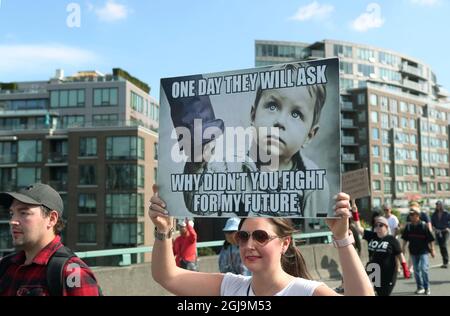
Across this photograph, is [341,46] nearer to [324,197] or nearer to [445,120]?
[445,120]

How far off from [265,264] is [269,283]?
106 millimetres

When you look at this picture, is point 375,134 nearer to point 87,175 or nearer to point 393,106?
point 393,106

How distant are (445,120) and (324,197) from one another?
114788 millimetres

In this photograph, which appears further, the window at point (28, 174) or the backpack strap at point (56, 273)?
the window at point (28, 174)

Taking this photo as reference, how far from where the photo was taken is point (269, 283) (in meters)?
2.96

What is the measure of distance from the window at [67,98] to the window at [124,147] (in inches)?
519

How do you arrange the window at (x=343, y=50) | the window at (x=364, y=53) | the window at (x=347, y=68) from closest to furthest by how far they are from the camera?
the window at (x=343, y=50)
the window at (x=347, y=68)
the window at (x=364, y=53)

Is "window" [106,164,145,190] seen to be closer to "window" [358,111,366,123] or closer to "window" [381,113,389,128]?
"window" [358,111,366,123]

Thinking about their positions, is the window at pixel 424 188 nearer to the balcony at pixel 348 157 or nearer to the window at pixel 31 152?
the balcony at pixel 348 157

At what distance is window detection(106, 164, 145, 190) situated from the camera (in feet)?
197

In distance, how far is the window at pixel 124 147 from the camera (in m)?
Result: 60.3

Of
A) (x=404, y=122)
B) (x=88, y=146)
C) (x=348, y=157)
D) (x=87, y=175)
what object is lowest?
(x=87, y=175)

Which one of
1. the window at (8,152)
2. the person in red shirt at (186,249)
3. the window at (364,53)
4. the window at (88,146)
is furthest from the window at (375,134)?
the person in red shirt at (186,249)

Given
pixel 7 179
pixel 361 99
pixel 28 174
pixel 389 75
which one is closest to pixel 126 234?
pixel 28 174
